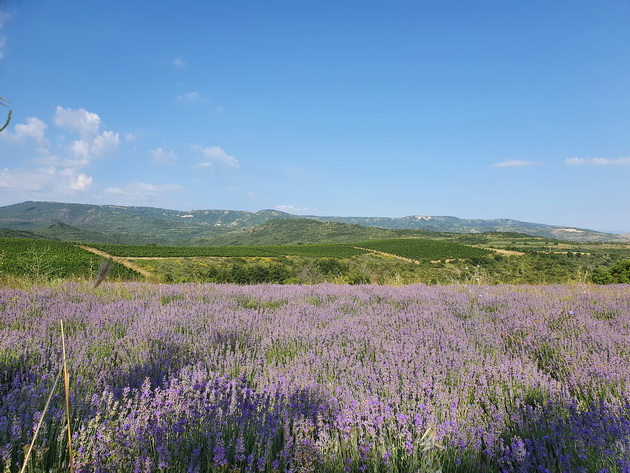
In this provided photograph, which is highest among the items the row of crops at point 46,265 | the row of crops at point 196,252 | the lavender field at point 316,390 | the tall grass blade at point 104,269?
the tall grass blade at point 104,269

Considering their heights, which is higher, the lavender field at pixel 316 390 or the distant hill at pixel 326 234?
the lavender field at pixel 316 390

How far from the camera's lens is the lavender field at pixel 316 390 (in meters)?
1.69

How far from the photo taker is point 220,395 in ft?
7.04

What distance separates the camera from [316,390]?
93.6 inches

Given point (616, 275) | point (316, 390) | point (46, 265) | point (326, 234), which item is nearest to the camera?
point (316, 390)

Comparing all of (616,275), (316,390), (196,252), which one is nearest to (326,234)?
(196,252)

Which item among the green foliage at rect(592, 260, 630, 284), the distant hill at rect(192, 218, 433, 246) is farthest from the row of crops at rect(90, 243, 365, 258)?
the distant hill at rect(192, 218, 433, 246)

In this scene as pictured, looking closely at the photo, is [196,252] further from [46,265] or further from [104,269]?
[104,269]

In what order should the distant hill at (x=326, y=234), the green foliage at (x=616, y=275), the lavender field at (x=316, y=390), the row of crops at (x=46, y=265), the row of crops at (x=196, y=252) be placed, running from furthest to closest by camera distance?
the distant hill at (x=326, y=234)
the row of crops at (x=196, y=252)
the green foliage at (x=616, y=275)
the row of crops at (x=46, y=265)
the lavender field at (x=316, y=390)

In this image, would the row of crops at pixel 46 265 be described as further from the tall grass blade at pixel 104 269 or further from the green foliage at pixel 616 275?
the green foliage at pixel 616 275

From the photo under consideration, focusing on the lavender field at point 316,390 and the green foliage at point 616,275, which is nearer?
the lavender field at point 316,390

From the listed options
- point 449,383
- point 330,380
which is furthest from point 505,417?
point 330,380

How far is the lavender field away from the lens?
1689 millimetres

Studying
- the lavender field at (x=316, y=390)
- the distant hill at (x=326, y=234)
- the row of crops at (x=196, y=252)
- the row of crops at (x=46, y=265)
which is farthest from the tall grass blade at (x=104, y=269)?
the distant hill at (x=326, y=234)
